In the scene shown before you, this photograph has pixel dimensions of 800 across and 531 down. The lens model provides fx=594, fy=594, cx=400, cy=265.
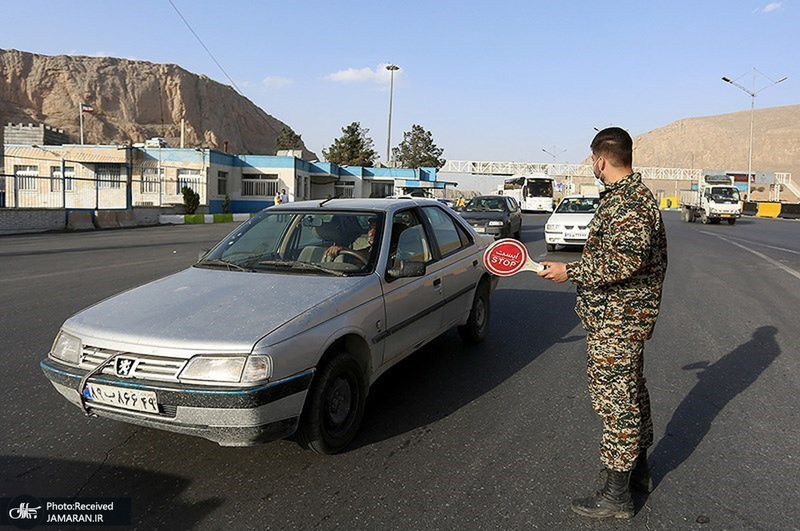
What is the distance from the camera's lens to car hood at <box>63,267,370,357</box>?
121 inches

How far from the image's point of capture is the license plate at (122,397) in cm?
301

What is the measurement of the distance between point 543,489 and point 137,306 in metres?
2.56

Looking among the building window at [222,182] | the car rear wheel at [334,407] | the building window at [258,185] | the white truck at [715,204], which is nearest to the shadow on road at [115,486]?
the car rear wheel at [334,407]

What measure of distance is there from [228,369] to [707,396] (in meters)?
3.70

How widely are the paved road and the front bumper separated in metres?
0.34

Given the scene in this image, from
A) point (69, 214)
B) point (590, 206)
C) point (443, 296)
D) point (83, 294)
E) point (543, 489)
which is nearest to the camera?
point (543, 489)

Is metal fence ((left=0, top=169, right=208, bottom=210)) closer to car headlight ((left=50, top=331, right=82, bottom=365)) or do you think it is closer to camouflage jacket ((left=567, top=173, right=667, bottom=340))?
car headlight ((left=50, top=331, right=82, bottom=365))

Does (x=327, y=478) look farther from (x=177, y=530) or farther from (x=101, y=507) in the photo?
(x=101, y=507)

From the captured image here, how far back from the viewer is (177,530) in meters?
2.77

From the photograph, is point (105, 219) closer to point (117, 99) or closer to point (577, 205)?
point (577, 205)

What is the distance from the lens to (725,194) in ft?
107

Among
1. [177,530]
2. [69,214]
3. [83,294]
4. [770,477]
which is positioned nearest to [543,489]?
[770,477]

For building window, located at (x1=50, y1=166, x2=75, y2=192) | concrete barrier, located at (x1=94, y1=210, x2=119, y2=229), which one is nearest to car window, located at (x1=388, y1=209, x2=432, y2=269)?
building window, located at (x1=50, y1=166, x2=75, y2=192)

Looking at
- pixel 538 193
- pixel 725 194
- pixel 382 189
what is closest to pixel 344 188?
pixel 382 189
